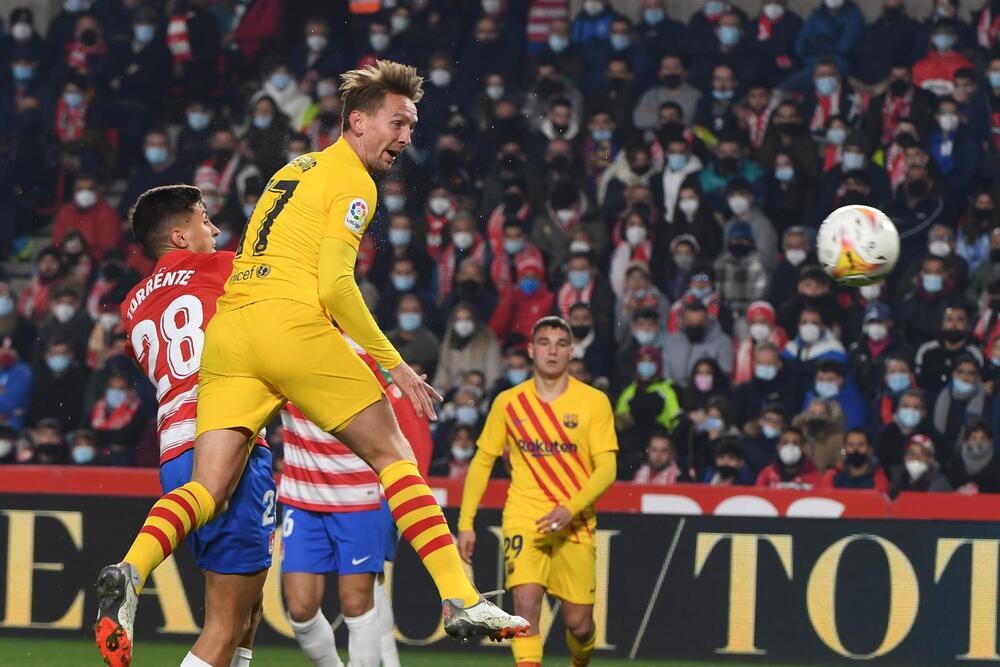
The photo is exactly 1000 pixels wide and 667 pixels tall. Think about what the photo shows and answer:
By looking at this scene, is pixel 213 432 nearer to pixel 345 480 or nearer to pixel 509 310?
pixel 345 480

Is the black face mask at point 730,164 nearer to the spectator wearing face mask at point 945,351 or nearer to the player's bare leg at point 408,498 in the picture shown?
the spectator wearing face mask at point 945,351

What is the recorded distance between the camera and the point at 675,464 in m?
12.3

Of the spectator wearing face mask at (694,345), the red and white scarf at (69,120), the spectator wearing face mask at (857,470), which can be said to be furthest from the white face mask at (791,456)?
the red and white scarf at (69,120)

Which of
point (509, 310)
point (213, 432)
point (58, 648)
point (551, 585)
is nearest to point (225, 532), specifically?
point (213, 432)

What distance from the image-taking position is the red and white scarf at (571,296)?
13.6 m

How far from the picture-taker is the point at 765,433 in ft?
41.1

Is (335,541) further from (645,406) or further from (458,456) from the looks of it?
(645,406)

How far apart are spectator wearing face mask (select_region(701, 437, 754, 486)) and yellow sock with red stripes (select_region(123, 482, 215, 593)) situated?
6780 mm

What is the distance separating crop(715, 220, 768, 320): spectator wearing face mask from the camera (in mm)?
13648

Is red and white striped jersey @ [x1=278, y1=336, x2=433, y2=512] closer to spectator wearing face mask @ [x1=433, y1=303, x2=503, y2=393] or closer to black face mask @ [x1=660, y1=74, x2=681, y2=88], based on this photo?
spectator wearing face mask @ [x1=433, y1=303, x2=503, y2=393]

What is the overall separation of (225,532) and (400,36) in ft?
33.9

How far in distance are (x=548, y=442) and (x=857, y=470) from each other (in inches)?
156

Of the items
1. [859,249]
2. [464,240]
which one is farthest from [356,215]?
[464,240]

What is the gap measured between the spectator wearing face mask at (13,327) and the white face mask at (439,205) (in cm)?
356
